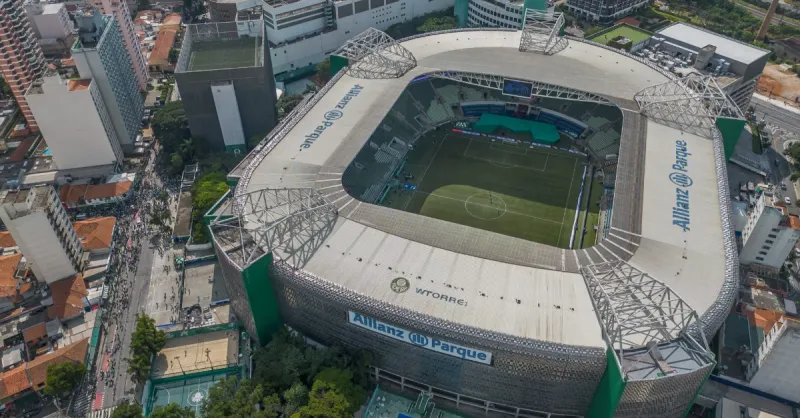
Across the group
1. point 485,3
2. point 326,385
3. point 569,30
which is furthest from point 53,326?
point 569,30

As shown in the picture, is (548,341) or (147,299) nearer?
(548,341)

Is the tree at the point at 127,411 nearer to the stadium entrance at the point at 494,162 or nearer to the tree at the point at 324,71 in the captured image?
the stadium entrance at the point at 494,162

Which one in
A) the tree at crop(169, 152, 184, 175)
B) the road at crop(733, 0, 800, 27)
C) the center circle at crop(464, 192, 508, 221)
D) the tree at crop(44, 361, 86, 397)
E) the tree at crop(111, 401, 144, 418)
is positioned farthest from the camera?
the road at crop(733, 0, 800, 27)

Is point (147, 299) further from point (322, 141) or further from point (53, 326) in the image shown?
point (322, 141)

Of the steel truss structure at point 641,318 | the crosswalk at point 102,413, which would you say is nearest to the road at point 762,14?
the steel truss structure at point 641,318

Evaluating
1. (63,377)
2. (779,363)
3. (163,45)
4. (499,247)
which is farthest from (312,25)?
(779,363)

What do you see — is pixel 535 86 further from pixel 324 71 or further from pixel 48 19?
pixel 48 19

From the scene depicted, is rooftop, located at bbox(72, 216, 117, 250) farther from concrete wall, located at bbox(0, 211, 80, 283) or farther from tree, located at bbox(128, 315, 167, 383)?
tree, located at bbox(128, 315, 167, 383)

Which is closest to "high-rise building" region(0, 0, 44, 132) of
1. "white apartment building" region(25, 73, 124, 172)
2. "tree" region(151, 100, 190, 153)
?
"white apartment building" region(25, 73, 124, 172)
